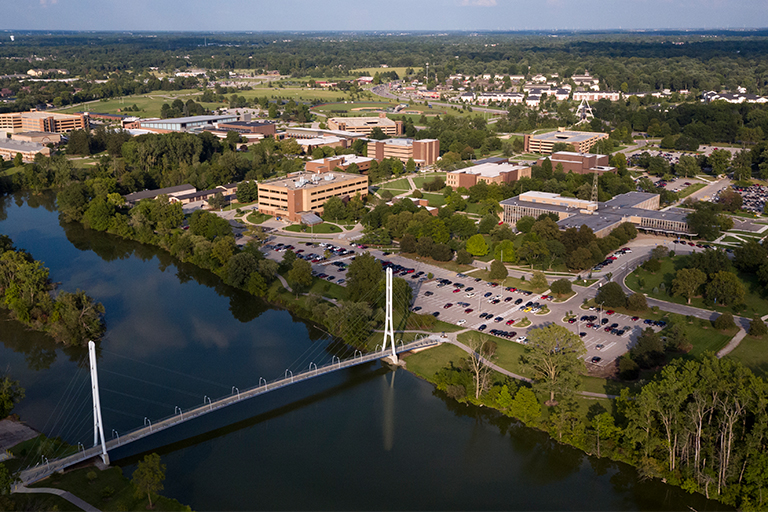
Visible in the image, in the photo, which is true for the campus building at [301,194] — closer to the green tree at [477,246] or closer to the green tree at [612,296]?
the green tree at [477,246]

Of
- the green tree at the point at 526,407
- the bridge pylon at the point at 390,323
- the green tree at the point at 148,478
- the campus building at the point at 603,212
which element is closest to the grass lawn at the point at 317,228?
the campus building at the point at 603,212

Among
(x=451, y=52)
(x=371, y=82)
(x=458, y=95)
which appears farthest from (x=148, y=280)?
(x=451, y=52)

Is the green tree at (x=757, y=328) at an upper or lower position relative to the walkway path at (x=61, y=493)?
upper

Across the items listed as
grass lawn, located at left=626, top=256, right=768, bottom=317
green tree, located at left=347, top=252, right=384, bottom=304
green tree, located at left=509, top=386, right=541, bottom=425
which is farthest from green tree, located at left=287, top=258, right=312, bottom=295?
grass lawn, located at left=626, top=256, right=768, bottom=317

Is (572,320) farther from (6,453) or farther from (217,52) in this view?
(217,52)

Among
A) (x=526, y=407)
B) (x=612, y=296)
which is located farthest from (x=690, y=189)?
(x=526, y=407)

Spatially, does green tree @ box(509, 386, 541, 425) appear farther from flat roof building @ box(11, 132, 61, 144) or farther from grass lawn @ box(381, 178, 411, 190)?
flat roof building @ box(11, 132, 61, 144)
